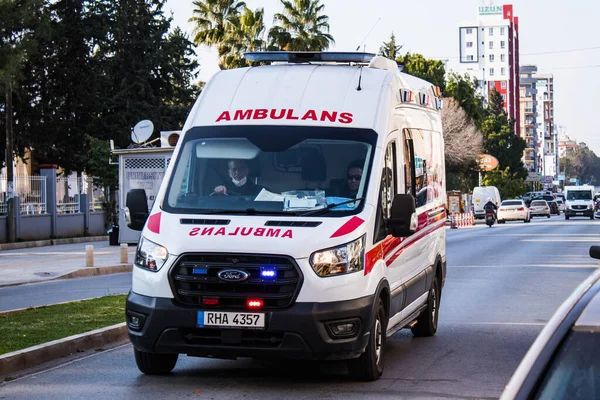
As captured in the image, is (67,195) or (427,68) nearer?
(67,195)

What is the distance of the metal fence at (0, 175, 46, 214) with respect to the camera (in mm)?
37406

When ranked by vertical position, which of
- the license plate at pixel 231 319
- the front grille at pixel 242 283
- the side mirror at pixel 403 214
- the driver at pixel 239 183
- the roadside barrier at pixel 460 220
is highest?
the driver at pixel 239 183

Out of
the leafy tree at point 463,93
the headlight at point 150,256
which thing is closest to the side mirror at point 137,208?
the headlight at point 150,256

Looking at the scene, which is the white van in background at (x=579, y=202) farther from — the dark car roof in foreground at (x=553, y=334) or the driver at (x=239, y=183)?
the dark car roof in foreground at (x=553, y=334)

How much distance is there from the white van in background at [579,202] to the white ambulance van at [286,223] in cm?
6786

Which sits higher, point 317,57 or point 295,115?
point 317,57

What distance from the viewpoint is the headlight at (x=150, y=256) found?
326 inches

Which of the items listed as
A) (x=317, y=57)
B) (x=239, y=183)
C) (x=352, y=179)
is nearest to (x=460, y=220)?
(x=317, y=57)

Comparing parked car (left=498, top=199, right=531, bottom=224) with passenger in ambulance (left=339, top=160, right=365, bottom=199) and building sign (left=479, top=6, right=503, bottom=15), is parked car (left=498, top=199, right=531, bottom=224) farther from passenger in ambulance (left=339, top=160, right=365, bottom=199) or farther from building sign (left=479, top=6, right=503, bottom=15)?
building sign (left=479, top=6, right=503, bottom=15)

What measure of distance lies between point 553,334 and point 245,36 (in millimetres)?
49755

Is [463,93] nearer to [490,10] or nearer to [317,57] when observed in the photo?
[317,57]

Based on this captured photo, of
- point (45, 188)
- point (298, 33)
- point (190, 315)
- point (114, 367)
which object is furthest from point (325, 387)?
point (298, 33)

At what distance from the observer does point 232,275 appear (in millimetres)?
8023

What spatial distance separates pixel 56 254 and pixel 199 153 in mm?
23062
